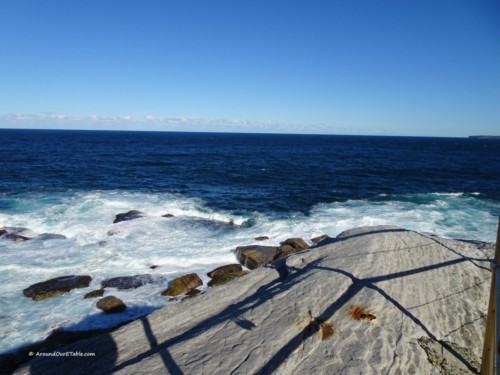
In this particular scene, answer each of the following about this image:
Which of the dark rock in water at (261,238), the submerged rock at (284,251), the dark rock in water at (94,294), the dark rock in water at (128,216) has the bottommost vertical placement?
the dark rock in water at (94,294)

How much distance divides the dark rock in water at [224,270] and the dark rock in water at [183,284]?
91cm

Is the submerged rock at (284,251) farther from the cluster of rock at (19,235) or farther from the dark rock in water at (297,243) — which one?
the cluster of rock at (19,235)

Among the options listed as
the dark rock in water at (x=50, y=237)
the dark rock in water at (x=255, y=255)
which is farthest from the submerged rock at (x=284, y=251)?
the dark rock in water at (x=50, y=237)

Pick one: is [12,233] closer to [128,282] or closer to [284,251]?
[128,282]

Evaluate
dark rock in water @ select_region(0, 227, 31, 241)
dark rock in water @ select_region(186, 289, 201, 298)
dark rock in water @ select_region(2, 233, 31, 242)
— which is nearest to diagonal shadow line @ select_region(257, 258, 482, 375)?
dark rock in water @ select_region(186, 289, 201, 298)

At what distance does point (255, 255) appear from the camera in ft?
59.0

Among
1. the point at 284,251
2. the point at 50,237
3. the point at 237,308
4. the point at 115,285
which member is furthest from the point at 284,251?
the point at 50,237

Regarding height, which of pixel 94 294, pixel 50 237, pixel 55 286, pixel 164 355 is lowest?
pixel 94 294

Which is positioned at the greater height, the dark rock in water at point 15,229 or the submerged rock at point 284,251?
the submerged rock at point 284,251

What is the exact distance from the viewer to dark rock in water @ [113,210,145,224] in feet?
83.7

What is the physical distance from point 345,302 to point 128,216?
2197 centimetres

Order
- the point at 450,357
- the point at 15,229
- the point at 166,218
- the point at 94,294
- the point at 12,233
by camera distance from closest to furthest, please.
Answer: the point at 450,357 < the point at 94,294 < the point at 12,233 < the point at 15,229 < the point at 166,218

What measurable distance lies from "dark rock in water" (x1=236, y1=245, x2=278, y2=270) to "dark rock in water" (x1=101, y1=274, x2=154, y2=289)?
5171 mm

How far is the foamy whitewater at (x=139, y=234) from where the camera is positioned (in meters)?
13.9
